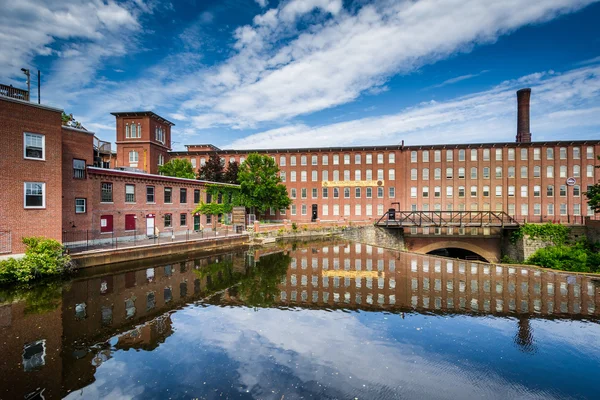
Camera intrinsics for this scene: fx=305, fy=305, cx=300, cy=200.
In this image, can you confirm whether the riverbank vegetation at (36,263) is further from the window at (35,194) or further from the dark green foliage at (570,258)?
the dark green foliage at (570,258)

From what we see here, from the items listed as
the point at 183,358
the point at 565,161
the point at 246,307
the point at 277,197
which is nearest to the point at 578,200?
the point at 565,161

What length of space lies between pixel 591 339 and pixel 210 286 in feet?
52.7

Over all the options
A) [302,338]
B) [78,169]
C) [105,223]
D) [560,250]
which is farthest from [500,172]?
[78,169]

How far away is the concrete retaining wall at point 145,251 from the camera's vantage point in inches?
779

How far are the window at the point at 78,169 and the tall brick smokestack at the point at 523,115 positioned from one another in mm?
55406

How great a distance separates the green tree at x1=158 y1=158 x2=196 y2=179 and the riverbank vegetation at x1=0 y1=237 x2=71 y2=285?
28.3 metres

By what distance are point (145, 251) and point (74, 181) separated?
773 cm

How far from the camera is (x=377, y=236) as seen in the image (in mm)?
37156

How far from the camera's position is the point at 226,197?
40.9 metres

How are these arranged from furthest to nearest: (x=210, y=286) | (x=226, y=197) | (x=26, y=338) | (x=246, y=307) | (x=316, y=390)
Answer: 1. (x=226, y=197)
2. (x=210, y=286)
3. (x=246, y=307)
4. (x=26, y=338)
5. (x=316, y=390)

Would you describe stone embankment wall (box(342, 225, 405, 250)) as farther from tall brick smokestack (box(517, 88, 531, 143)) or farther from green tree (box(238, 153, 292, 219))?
tall brick smokestack (box(517, 88, 531, 143))

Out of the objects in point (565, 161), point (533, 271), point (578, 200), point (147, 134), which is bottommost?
point (533, 271)

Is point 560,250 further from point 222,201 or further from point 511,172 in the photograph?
point 222,201

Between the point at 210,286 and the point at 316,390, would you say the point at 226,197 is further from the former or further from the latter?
the point at 316,390
